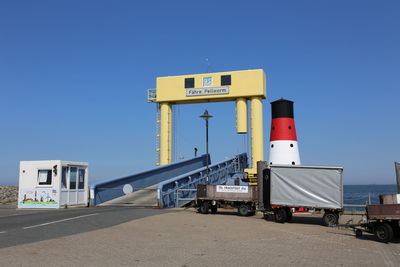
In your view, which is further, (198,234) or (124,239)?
(198,234)

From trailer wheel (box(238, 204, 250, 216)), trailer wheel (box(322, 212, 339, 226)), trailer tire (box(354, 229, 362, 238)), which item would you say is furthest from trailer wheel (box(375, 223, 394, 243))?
trailer wheel (box(238, 204, 250, 216))

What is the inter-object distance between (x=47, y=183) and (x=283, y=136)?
15.0 m

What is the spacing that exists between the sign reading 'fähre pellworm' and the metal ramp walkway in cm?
656

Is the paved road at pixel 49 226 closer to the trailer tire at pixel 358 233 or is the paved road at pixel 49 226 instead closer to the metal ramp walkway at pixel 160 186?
the metal ramp walkway at pixel 160 186

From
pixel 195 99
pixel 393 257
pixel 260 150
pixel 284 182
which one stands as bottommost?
pixel 393 257

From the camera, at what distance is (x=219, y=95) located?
37.5 m

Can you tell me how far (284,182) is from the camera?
60.9 feet

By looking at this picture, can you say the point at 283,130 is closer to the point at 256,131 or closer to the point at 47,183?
the point at 256,131

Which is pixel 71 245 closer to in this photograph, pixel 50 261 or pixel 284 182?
pixel 50 261

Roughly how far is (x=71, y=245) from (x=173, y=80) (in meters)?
29.3

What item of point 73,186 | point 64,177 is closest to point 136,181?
point 73,186

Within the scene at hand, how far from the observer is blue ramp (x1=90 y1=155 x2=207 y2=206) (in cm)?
2706

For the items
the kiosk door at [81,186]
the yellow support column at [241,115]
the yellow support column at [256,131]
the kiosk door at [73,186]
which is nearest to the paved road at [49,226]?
the kiosk door at [73,186]

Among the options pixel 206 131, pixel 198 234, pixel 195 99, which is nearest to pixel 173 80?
pixel 195 99
